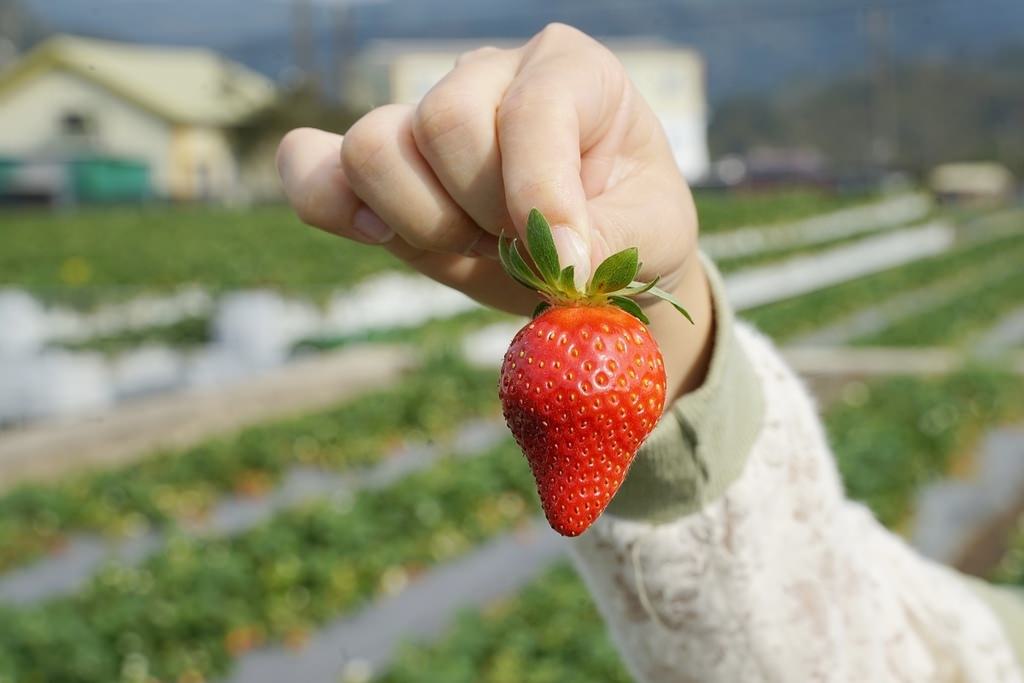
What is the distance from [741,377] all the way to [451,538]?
398cm

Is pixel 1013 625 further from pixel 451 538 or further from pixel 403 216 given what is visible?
pixel 451 538

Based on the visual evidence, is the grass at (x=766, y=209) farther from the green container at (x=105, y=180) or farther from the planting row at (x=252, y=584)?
the green container at (x=105, y=180)

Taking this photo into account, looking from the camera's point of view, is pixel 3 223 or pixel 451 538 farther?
pixel 3 223

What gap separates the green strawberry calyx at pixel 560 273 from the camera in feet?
2.19

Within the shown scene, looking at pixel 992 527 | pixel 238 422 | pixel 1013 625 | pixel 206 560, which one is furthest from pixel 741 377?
pixel 238 422

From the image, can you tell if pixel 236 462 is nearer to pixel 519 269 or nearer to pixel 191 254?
pixel 519 269

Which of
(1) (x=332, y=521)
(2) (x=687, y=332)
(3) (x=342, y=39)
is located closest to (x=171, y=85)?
(3) (x=342, y=39)

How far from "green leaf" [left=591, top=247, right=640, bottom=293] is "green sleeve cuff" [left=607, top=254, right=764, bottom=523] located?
1.38 ft

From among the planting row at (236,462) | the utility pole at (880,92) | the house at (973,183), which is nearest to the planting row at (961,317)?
the planting row at (236,462)

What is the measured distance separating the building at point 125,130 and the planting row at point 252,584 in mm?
36197

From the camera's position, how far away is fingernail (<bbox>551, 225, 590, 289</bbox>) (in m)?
0.69

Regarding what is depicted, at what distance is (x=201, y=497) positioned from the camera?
557cm

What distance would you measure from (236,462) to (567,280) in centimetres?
544

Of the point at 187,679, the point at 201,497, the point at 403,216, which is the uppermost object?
the point at 403,216
